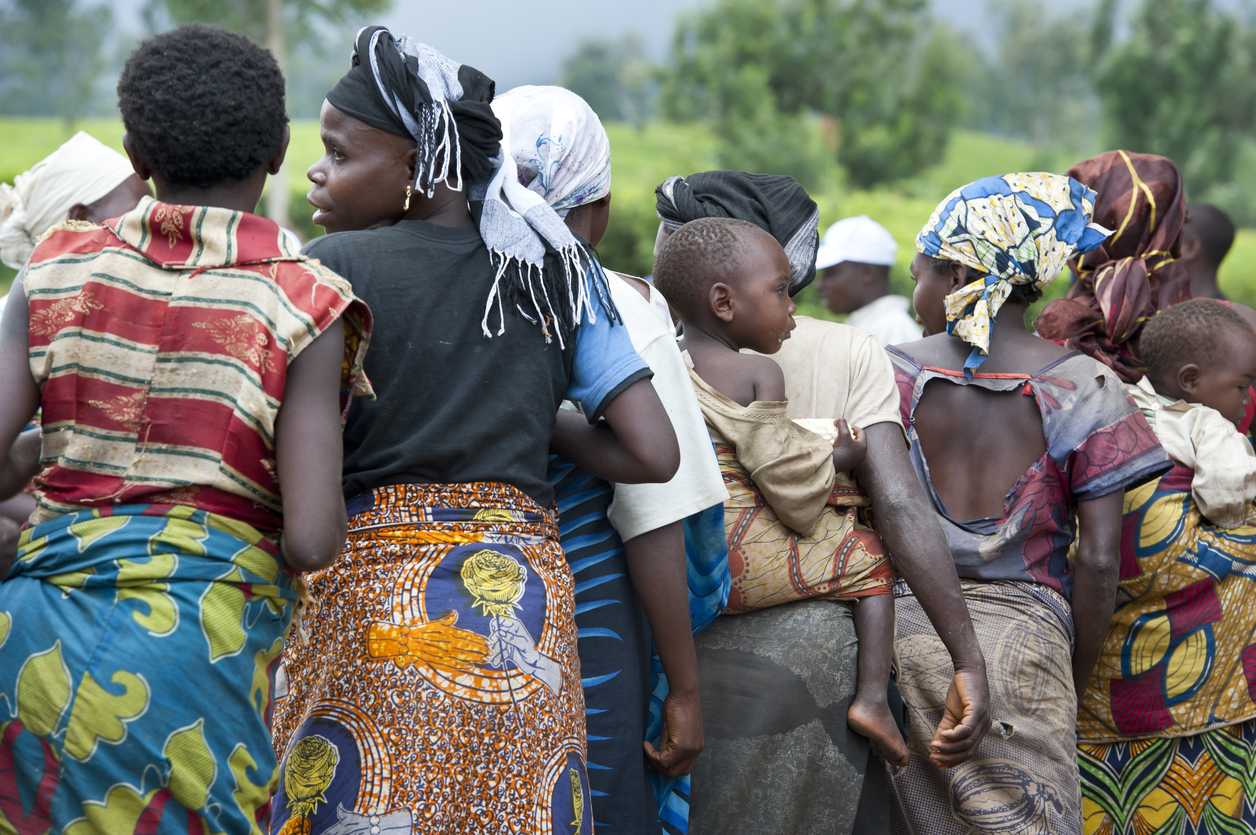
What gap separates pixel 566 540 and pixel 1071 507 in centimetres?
154

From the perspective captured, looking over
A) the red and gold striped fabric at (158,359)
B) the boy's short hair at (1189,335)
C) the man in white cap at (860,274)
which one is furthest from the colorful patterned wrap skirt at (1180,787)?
the man in white cap at (860,274)

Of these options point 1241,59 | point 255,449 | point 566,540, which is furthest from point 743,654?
point 1241,59

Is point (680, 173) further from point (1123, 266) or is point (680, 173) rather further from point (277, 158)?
point (277, 158)

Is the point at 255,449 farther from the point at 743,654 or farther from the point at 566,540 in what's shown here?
the point at 743,654

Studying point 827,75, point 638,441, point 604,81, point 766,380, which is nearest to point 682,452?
point 638,441

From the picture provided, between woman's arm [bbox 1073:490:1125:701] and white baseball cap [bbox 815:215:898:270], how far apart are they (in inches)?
169

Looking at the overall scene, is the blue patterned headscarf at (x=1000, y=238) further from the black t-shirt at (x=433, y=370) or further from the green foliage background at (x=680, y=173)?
the green foliage background at (x=680, y=173)

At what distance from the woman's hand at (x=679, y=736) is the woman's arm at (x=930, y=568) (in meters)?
0.67

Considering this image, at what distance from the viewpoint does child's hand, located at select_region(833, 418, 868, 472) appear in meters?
2.62

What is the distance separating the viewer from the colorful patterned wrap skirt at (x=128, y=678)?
1.61 metres

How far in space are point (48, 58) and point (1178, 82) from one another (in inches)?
1603

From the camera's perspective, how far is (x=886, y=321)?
701cm

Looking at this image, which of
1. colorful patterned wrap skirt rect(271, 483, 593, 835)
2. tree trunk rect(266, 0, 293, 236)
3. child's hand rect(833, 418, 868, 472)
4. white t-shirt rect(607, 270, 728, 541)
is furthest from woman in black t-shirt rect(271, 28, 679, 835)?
tree trunk rect(266, 0, 293, 236)

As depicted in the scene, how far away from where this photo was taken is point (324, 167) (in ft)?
6.87
